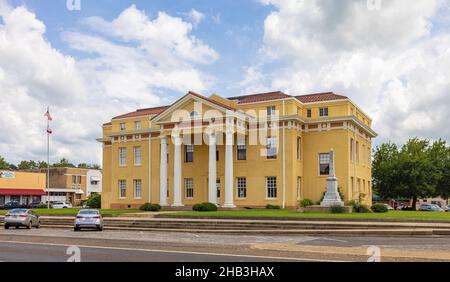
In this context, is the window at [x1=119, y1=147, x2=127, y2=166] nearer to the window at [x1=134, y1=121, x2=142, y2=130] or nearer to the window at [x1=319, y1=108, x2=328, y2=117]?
the window at [x1=134, y1=121, x2=142, y2=130]

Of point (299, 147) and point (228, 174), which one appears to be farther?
point (299, 147)

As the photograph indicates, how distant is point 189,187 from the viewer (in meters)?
52.6

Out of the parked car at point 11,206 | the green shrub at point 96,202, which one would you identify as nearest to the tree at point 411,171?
the green shrub at point 96,202

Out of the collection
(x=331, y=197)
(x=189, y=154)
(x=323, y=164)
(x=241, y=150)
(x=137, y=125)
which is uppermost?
(x=137, y=125)

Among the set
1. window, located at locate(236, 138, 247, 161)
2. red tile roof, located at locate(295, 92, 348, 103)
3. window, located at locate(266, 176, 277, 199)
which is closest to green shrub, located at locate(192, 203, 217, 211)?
window, located at locate(266, 176, 277, 199)

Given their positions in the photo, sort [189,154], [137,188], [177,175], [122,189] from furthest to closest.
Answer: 1. [122,189]
2. [137,188]
3. [189,154]
4. [177,175]

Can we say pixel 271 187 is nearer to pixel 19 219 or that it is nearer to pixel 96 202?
pixel 19 219

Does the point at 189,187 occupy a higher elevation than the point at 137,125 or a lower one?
lower

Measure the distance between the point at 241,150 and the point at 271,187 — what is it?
4731mm

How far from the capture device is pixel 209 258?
14.4 m

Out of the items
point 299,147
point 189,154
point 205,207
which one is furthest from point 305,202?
point 189,154

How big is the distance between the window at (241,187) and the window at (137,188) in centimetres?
1206

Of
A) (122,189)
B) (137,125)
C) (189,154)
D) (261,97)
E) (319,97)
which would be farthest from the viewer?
(137,125)

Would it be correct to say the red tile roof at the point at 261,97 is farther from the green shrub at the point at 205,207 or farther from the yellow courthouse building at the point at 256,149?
the green shrub at the point at 205,207
